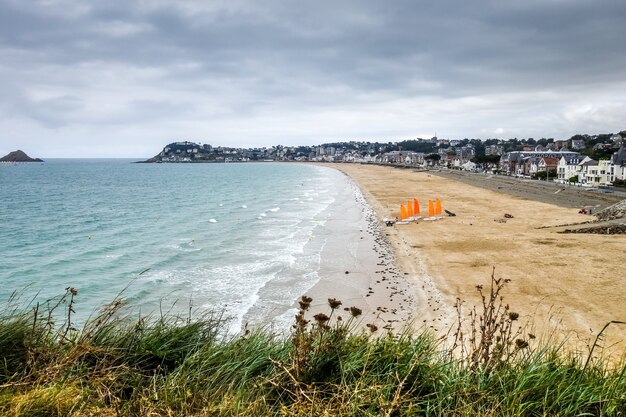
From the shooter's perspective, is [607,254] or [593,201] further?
[593,201]

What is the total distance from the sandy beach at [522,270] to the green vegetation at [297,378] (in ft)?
7.32

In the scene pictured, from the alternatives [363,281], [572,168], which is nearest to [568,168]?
[572,168]

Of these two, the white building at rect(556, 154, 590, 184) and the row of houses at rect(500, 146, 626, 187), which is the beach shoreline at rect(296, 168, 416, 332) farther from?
the white building at rect(556, 154, 590, 184)

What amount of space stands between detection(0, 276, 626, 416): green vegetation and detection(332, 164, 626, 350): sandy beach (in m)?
A: 2.23

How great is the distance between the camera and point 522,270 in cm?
1788

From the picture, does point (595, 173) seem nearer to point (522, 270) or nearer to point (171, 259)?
point (522, 270)

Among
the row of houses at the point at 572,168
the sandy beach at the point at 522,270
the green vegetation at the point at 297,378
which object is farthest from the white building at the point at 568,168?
the green vegetation at the point at 297,378

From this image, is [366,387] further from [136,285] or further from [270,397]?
[136,285]

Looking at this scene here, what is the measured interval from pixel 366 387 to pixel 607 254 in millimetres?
21143

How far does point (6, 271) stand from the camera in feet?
66.3

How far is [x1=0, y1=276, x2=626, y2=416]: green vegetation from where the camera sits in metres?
3.56

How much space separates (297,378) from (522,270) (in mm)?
16722

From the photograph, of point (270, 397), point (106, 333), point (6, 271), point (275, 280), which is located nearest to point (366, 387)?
point (270, 397)

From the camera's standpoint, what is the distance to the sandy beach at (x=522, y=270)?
12562 mm
